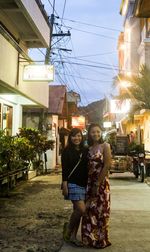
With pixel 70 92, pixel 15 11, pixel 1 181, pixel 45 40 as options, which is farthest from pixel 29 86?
pixel 70 92

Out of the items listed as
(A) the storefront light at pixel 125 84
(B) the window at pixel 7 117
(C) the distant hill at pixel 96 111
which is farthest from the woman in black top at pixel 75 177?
(C) the distant hill at pixel 96 111

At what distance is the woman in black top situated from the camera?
20.4 ft

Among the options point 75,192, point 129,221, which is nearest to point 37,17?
point 129,221

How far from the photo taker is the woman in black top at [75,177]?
6227 mm

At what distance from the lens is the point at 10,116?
668 inches

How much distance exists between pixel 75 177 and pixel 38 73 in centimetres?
885

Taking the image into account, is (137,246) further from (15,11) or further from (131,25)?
(131,25)

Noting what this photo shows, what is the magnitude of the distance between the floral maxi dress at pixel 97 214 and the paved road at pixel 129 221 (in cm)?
18

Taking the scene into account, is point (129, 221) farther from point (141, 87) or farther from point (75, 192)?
point (141, 87)

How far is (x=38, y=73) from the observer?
48.0 ft

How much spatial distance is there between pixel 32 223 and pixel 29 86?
25.8 ft

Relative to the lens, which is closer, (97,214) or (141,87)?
(97,214)

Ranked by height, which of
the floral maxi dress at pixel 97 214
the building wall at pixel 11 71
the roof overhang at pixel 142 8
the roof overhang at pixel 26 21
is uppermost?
the roof overhang at pixel 26 21

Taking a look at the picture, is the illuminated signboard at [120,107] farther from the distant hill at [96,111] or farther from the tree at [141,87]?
the distant hill at [96,111]
